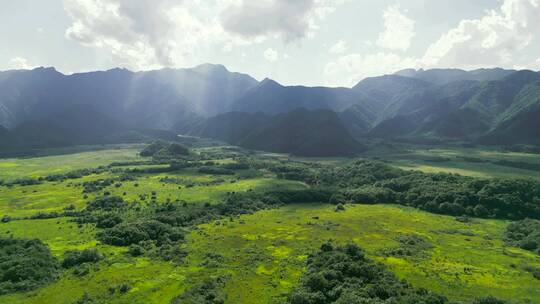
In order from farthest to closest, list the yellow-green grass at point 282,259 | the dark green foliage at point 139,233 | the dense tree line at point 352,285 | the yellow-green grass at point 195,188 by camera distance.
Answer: the yellow-green grass at point 195,188, the dark green foliage at point 139,233, the yellow-green grass at point 282,259, the dense tree line at point 352,285

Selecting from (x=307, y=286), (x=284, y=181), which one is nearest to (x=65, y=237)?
(x=307, y=286)

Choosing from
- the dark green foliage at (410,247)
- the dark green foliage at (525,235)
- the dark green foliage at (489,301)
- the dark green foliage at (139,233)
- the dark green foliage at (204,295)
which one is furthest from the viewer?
the dark green foliage at (525,235)

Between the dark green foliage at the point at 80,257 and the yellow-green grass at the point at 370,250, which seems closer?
the yellow-green grass at the point at 370,250

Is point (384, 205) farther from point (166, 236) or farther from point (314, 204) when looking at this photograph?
point (166, 236)

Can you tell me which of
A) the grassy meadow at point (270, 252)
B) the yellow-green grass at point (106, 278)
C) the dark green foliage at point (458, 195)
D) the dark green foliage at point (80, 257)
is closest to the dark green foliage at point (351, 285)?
the grassy meadow at point (270, 252)

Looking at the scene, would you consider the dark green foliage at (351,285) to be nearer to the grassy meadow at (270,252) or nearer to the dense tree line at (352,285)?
the dense tree line at (352,285)

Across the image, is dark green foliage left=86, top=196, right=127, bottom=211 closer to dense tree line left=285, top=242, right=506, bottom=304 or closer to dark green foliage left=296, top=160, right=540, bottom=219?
dense tree line left=285, top=242, right=506, bottom=304

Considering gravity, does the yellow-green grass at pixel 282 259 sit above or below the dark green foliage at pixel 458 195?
below
